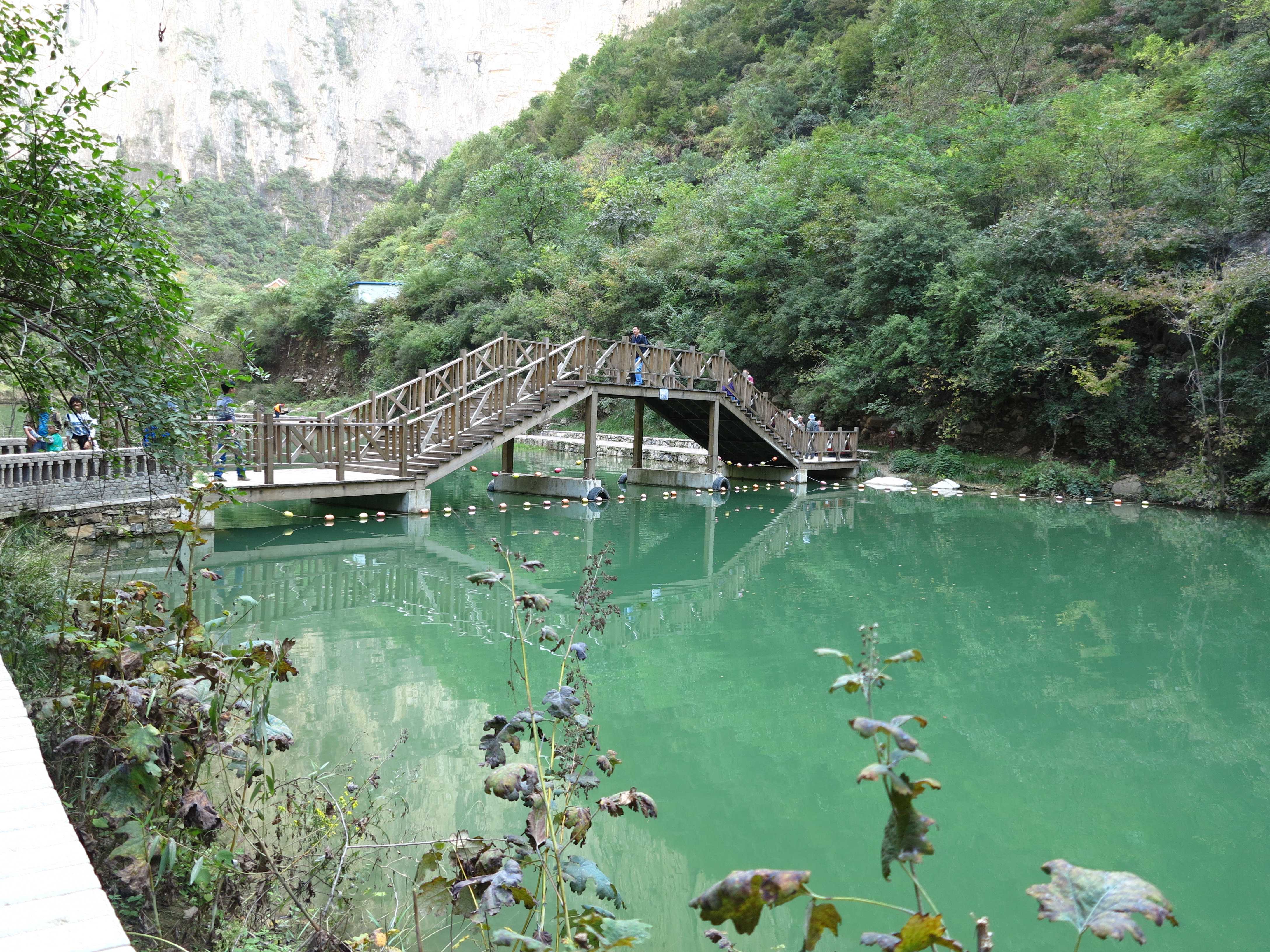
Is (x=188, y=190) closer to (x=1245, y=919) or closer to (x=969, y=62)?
(x=1245, y=919)

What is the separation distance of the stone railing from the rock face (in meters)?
85.9

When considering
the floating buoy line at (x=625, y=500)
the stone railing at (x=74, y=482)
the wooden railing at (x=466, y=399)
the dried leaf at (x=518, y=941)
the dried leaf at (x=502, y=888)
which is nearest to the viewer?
the dried leaf at (x=518, y=941)

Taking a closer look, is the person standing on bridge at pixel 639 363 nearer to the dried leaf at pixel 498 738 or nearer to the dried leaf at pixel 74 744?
the dried leaf at pixel 74 744

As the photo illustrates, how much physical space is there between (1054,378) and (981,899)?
21.1 m

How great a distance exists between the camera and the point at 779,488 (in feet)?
74.5

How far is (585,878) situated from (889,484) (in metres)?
22.0

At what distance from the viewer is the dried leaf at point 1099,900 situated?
1669 millimetres

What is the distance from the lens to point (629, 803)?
3.03 meters

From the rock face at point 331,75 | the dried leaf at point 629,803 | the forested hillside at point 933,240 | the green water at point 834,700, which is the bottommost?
the green water at point 834,700

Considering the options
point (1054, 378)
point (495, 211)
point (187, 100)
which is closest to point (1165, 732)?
point (1054, 378)

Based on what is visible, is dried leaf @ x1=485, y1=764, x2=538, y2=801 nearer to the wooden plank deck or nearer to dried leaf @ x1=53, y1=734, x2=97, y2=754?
the wooden plank deck

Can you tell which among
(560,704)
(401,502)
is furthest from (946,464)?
(560,704)

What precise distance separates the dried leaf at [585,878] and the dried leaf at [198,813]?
123 centimetres

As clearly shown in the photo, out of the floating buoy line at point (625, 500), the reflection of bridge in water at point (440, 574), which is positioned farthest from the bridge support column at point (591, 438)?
the reflection of bridge in water at point (440, 574)
